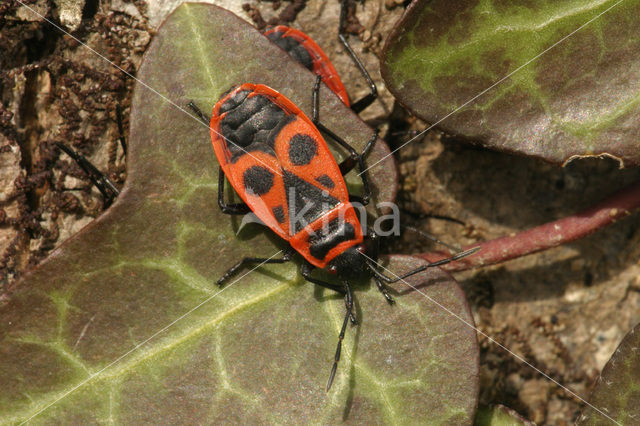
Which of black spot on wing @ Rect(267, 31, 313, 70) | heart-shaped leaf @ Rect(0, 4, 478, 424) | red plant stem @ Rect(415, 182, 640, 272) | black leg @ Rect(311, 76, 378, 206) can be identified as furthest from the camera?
black spot on wing @ Rect(267, 31, 313, 70)

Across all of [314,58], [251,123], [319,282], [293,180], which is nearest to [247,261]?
[319,282]

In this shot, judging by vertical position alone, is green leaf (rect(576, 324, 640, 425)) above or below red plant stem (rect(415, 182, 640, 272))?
below

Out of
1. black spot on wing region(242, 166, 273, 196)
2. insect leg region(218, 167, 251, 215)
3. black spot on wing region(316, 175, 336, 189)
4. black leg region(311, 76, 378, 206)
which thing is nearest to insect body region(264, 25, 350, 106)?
black leg region(311, 76, 378, 206)

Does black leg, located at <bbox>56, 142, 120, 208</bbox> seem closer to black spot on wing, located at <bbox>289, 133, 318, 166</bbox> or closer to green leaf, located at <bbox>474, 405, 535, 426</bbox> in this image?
black spot on wing, located at <bbox>289, 133, 318, 166</bbox>

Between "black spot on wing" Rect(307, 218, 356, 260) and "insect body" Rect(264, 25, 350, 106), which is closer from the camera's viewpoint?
"black spot on wing" Rect(307, 218, 356, 260)

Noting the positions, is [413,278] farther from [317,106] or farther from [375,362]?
[317,106]

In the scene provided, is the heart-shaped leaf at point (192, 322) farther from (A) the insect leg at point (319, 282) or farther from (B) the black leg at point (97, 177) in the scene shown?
Result: (B) the black leg at point (97, 177)
